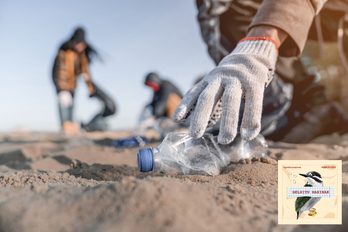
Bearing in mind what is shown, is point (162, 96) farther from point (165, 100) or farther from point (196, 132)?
point (196, 132)

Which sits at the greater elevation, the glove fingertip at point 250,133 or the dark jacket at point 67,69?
the dark jacket at point 67,69

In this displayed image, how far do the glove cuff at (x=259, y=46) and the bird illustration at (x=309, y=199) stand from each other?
777mm

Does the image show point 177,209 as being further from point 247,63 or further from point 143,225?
point 247,63

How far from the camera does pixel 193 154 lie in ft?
4.90

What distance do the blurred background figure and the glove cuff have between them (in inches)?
199

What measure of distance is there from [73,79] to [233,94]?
557 centimetres

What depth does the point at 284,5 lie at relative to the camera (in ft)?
5.06

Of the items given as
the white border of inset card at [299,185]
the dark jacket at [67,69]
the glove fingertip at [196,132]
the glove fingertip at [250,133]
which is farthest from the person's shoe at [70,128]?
the white border of inset card at [299,185]

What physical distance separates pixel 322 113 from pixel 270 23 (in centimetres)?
209

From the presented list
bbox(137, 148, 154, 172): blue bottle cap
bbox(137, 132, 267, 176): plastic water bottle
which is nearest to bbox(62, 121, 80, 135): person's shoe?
bbox(137, 132, 267, 176): plastic water bottle

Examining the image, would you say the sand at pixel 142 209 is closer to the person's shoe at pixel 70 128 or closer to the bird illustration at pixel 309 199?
the bird illustration at pixel 309 199

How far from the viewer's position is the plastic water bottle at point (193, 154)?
1394 millimetres

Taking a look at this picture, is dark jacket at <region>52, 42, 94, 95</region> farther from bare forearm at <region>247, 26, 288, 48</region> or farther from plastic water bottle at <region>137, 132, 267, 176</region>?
bare forearm at <region>247, 26, 288, 48</region>

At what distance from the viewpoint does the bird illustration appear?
31.1 inches
